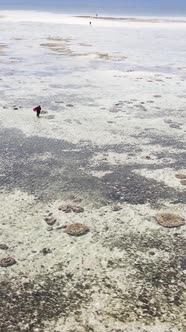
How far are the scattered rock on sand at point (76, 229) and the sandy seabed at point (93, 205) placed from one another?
14cm

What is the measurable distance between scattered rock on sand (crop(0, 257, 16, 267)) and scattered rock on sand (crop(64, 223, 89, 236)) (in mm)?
1451

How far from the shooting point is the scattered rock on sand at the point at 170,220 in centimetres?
964

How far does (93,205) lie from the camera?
34.3 feet

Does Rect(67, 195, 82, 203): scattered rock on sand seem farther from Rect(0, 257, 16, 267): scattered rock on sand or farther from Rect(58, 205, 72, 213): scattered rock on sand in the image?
Rect(0, 257, 16, 267): scattered rock on sand

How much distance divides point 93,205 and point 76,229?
1255 mm

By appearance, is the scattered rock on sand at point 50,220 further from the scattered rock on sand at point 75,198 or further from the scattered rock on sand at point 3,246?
the scattered rock on sand at point 3,246

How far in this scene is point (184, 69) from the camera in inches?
1155

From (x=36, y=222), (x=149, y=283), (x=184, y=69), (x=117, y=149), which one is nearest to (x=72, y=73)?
(x=184, y=69)

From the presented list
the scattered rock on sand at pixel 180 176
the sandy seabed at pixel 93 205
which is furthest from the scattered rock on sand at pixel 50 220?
the scattered rock on sand at pixel 180 176

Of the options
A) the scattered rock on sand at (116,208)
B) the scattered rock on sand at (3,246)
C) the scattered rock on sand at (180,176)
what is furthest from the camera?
the scattered rock on sand at (180,176)

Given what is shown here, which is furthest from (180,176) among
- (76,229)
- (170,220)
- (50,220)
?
(50,220)

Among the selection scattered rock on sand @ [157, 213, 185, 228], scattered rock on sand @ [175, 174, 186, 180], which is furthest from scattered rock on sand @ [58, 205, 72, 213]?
scattered rock on sand @ [175, 174, 186, 180]

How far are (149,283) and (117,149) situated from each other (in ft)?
23.0

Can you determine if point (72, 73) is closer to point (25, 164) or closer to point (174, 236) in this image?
point (25, 164)
